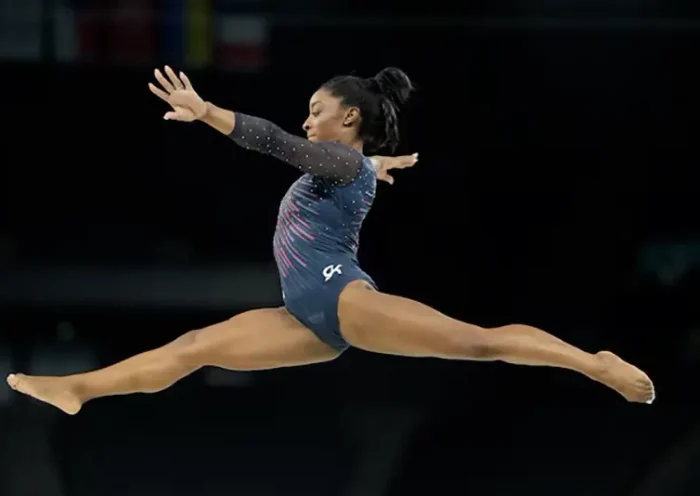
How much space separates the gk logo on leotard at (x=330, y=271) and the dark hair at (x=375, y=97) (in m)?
0.33

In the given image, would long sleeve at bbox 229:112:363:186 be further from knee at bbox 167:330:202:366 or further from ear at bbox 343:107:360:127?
knee at bbox 167:330:202:366

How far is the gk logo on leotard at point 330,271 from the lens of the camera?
7.54 ft

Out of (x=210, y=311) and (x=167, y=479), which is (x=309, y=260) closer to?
(x=210, y=311)

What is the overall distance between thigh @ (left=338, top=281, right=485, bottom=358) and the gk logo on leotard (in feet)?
0.16

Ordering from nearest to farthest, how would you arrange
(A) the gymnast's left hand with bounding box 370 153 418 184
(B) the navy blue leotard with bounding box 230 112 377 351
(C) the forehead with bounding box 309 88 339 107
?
(B) the navy blue leotard with bounding box 230 112 377 351
(C) the forehead with bounding box 309 88 339 107
(A) the gymnast's left hand with bounding box 370 153 418 184

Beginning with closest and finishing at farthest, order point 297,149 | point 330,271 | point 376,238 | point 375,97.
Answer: point 297,149
point 330,271
point 375,97
point 376,238

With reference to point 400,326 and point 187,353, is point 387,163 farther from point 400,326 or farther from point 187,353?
point 187,353

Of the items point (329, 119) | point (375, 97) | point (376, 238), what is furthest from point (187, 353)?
point (376, 238)

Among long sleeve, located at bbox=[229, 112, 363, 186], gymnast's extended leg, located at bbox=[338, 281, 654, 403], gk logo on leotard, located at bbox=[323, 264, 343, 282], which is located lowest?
gymnast's extended leg, located at bbox=[338, 281, 654, 403]

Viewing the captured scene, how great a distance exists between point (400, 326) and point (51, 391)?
82cm

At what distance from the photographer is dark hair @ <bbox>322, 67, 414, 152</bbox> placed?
94.4 inches

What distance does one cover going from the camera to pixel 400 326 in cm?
221

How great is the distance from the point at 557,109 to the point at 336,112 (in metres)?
1.50

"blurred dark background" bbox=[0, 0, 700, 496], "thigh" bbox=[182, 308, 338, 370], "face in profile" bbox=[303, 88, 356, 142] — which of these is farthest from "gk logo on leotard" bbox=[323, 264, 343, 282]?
"blurred dark background" bbox=[0, 0, 700, 496]
